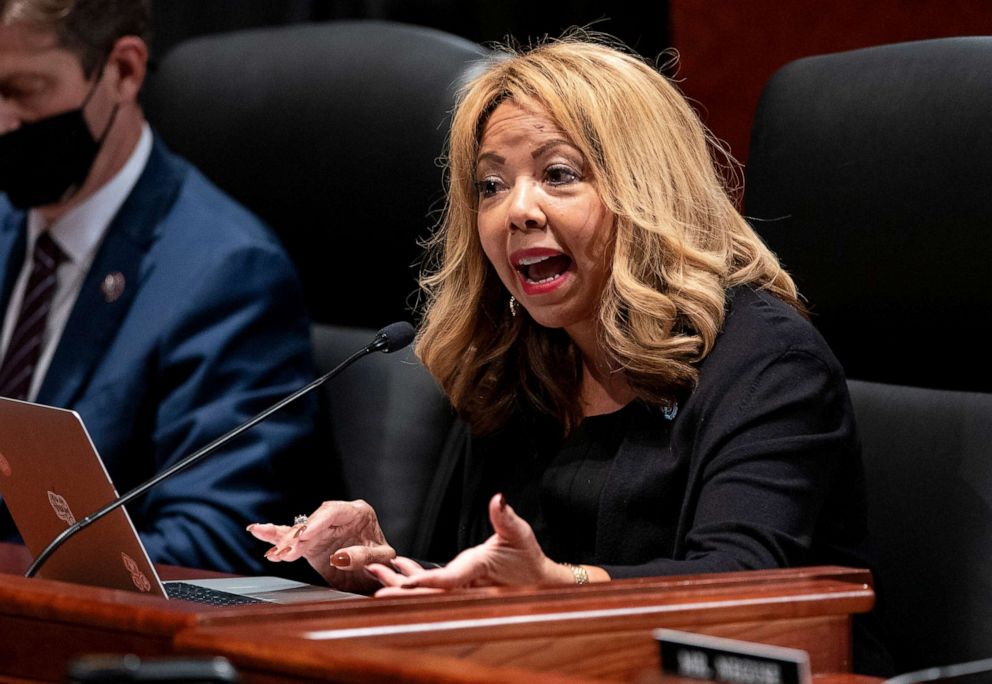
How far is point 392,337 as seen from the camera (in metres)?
1.60

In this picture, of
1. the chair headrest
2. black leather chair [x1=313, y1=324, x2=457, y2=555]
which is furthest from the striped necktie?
the chair headrest

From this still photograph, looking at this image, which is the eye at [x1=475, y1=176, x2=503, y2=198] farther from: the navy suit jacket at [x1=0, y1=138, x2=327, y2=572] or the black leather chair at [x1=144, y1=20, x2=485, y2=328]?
the navy suit jacket at [x1=0, y1=138, x2=327, y2=572]

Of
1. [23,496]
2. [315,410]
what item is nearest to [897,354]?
[315,410]

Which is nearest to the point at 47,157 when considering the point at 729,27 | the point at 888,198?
the point at 729,27

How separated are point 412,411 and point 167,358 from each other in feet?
1.13

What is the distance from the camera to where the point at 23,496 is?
57.7 inches

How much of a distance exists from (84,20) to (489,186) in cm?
81

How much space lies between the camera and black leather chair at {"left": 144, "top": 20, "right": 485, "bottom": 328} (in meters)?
2.16

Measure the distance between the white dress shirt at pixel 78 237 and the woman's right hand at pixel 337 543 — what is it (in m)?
0.82

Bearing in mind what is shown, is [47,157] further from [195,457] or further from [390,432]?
[195,457]

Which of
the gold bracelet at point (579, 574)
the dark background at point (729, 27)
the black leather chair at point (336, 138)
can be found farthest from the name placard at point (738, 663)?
the black leather chair at point (336, 138)

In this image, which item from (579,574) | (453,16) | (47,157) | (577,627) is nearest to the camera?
(577,627)

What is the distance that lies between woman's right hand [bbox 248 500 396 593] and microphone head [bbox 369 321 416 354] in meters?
0.18

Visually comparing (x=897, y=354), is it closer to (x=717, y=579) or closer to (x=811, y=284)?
(x=811, y=284)
